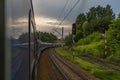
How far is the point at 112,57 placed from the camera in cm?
2845

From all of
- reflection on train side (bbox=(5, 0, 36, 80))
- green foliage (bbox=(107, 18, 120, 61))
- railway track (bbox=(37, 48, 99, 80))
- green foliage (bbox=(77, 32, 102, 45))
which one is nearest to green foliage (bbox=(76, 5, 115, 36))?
green foliage (bbox=(77, 32, 102, 45))

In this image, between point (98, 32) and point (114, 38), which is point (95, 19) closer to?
point (98, 32)

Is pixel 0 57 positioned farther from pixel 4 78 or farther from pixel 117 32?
pixel 117 32

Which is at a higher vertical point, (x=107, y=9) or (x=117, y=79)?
(x=107, y=9)

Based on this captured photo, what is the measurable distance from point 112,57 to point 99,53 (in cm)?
496

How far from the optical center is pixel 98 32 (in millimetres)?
44500

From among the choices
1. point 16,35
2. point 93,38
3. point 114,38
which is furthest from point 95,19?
point 16,35

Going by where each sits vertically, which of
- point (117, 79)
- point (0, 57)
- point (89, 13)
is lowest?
point (117, 79)

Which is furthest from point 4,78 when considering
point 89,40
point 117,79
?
point 89,40

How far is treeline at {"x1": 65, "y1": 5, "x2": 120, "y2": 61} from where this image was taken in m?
30.7

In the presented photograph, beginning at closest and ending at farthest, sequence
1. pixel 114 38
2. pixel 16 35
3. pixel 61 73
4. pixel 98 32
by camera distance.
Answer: pixel 16 35 → pixel 61 73 → pixel 114 38 → pixel 98 32

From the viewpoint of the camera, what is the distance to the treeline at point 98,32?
3073 centimetres

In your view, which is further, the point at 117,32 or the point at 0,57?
the point at 117,32

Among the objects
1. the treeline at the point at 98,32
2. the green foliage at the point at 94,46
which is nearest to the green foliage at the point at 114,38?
the treeline at the point at 98,32
